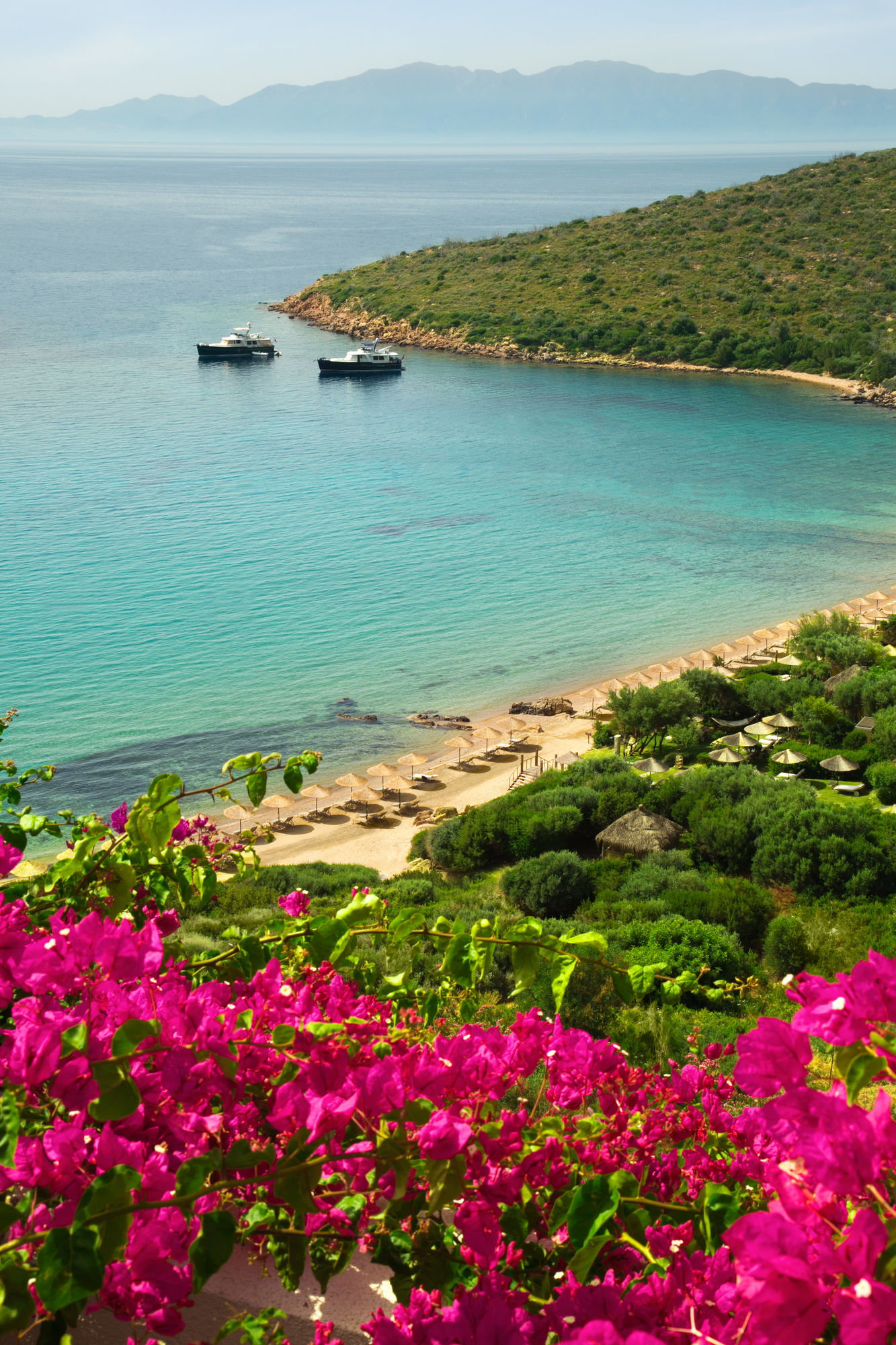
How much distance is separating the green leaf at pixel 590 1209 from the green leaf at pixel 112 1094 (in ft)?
2.76

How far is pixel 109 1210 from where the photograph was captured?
159 cm

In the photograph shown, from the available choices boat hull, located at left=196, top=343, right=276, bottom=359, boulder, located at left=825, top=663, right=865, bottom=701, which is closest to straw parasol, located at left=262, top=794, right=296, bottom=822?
boulder, located at left=825, top=663, right=865, bottom=701

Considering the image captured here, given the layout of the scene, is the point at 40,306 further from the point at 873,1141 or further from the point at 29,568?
the point at 873,1141

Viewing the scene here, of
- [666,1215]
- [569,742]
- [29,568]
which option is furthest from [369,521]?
[666,1215]

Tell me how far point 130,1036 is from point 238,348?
7813 cm

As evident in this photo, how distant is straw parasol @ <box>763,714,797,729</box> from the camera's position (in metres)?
22.3

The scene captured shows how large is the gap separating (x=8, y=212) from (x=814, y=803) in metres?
199

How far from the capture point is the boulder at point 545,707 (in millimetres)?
26344

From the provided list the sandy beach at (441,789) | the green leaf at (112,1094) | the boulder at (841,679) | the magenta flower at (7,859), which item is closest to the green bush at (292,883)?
the sandy beach at (441,789)

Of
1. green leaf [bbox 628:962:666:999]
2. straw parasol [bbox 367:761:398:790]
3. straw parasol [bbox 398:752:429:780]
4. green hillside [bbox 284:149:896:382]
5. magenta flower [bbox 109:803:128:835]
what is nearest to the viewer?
green leaf [bbox 628:962:666:999]

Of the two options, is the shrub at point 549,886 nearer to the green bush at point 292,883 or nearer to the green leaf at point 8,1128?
the green bush at point 292,883

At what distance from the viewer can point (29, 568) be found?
36.3m

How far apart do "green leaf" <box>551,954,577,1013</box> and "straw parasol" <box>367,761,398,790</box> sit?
2013cm

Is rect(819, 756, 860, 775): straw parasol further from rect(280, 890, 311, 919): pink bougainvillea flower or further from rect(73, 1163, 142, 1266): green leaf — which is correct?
rect(73, 1163, 142, 1266): green leaf
